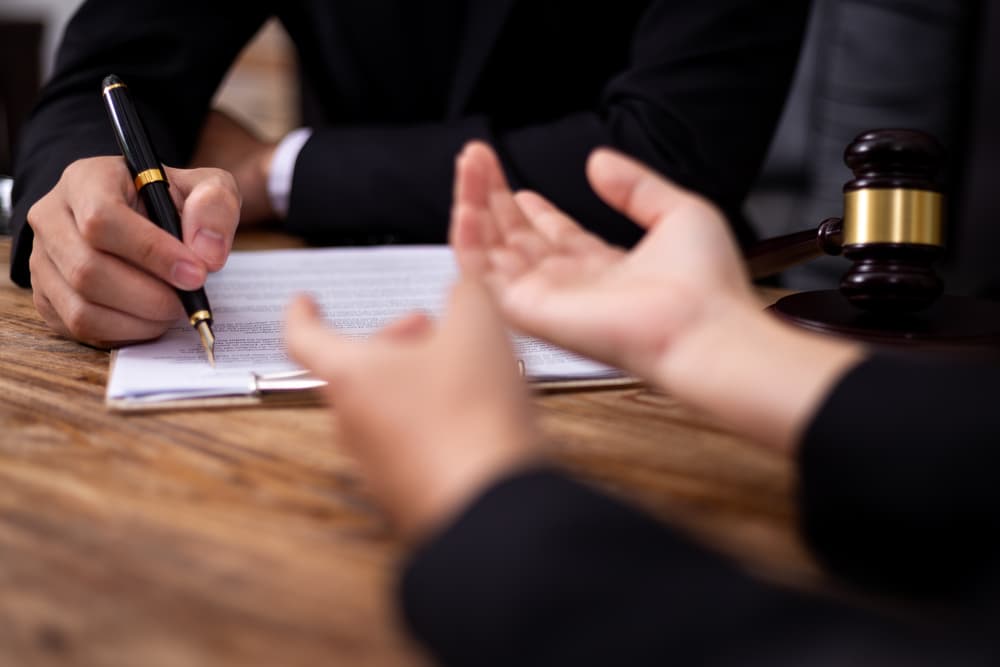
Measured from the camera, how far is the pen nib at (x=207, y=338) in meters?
0.57

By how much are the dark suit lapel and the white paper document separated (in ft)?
1.16

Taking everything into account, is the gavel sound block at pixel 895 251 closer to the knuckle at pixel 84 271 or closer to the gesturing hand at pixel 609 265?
the gesturing hand at pixel 609 265

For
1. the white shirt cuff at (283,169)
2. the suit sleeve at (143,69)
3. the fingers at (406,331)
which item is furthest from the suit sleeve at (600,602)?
the white shirt cuff at (283,169)

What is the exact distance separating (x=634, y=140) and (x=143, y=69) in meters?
0.58

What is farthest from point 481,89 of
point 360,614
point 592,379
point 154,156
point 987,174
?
point 987,174

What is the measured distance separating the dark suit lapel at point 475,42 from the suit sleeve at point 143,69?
0.93ft

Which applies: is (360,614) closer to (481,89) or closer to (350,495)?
(350,495)

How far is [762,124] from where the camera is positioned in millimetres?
1066

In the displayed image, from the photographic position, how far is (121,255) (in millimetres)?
615

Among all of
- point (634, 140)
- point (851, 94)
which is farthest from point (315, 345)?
point (851, 94)

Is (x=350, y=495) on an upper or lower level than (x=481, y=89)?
lower

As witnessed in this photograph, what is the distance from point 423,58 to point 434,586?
1157mm

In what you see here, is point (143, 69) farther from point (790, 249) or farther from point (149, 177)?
point (790, 249)

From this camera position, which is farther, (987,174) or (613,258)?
(987,174)
